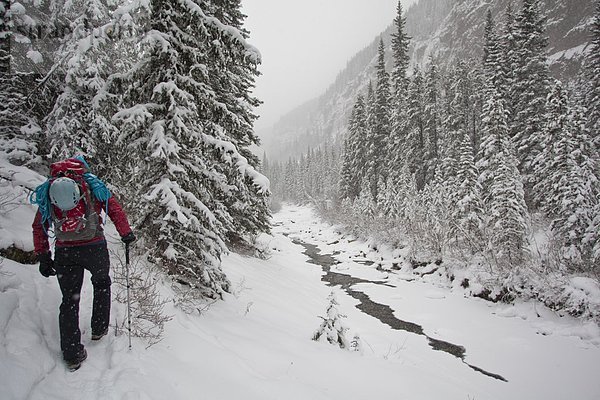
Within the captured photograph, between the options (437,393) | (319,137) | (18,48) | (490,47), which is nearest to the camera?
(437,393)

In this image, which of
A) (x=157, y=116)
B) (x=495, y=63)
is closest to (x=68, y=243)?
(x=157, y=116)

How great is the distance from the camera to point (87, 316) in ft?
12.7

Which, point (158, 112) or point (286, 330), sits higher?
point (158, 112)

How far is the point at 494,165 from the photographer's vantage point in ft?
63.8

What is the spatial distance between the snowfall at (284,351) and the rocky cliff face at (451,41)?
3546 cm

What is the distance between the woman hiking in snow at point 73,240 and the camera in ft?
10.6

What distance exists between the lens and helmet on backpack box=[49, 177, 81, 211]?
3.28 m

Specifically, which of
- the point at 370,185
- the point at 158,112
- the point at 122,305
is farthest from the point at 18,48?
the point at 370,185

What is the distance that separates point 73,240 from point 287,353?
3549mm

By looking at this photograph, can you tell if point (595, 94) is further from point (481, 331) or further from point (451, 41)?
point (451, 41)

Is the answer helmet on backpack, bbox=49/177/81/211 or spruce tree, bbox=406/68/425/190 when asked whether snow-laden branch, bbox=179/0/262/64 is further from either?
spruce tree, bbox=406/68/425/190

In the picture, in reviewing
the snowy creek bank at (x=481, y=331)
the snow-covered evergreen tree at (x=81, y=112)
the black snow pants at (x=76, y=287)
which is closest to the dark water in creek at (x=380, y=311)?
the snowy creek bank at (x=481, y=331)

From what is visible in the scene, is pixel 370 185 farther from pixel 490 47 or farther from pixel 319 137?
pixel 319 137

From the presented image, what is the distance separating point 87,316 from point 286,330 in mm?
3790
